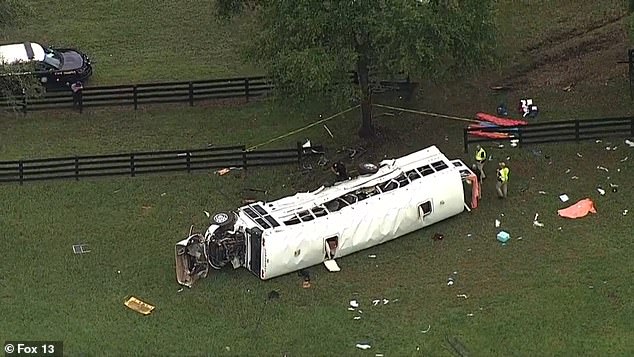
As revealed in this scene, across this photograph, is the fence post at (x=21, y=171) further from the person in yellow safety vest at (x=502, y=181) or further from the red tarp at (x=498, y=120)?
the red tarp at (x=498, y=120)

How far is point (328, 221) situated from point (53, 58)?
48.0 ft

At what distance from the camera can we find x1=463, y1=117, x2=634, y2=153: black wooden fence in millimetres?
27703

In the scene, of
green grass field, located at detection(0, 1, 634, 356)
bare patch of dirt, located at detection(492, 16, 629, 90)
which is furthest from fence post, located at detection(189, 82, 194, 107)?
bare patch of dirt, located at detection(492, 16, 629, 90)

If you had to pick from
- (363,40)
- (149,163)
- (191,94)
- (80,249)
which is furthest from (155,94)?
(80,249)

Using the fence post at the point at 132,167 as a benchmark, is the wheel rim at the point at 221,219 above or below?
below

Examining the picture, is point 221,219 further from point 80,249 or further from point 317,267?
point 80,249

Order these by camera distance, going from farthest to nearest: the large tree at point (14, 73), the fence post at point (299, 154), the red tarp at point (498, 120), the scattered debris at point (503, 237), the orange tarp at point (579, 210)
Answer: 1. the large tree at point (14, 73)
2. the red tarp at point (498, 120)
3. the fence post at point (299, 154)
4. the orange tarp at point (579, 210)
5. the scattered debris at point (503, 237)

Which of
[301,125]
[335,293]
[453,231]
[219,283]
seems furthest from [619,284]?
[301,125]

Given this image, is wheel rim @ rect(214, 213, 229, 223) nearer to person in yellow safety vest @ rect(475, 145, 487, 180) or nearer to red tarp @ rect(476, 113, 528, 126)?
person in yellow safety vest @ rect(475, 145, 487, 180)

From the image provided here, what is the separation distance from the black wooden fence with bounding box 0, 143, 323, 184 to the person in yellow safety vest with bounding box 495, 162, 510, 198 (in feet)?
18.0

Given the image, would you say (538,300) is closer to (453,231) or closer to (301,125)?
(453,231)

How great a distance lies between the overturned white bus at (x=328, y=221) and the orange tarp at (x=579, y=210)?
235cm

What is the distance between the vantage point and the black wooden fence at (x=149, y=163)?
90.8 feet

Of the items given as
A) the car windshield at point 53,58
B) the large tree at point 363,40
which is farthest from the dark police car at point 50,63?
the large tree at point 363,40
